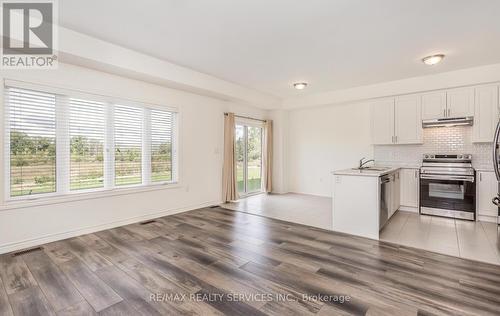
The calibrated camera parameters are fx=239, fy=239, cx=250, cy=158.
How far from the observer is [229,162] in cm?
579

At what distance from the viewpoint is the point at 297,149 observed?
281 inches

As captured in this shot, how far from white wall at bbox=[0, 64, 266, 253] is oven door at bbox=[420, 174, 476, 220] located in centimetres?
425

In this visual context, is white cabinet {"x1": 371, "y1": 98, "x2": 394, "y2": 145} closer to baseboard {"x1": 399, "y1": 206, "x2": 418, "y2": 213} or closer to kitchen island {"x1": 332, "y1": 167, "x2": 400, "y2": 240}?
baseboard {"x1": 399, "y1": 206, "x2": 418, "y2": 213}

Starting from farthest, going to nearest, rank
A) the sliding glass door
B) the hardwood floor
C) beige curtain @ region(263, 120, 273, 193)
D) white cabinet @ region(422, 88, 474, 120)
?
beige curtain @ region(263, 120, 273, 193)
the sliding glass door
white cabinet @ region(422, 88, 474, 120)
the hardwood floor

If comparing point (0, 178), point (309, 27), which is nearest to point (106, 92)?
point (0, 178)

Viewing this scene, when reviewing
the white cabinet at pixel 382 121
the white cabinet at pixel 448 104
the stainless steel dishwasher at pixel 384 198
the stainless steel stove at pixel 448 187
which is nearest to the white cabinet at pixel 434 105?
the white cabinet at pixel 448 104

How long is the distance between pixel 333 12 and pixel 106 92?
342cm

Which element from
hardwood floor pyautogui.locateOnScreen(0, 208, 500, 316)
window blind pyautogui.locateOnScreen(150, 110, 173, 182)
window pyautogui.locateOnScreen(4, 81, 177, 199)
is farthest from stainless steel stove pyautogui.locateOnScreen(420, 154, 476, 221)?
window pyautogui.locateOnScreen(4, 81, 177, 199)

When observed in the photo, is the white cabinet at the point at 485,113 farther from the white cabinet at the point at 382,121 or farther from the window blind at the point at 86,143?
the window blind at the point at 86,143

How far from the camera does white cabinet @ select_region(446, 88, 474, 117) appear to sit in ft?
14.2

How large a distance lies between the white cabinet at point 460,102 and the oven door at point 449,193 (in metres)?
1.20

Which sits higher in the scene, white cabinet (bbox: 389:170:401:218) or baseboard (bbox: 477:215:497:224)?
white cabinet (bbox: 389:170:401:218)

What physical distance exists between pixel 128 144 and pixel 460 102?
608cm

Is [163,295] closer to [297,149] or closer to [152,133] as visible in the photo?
[152,133]
